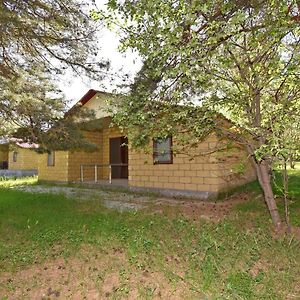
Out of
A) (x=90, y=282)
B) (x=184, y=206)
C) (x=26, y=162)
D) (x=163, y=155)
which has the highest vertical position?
(x=163, y=155)

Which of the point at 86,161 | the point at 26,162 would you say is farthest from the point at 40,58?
the point at 26,162

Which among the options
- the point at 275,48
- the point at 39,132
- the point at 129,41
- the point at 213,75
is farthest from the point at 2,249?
the point at 275,48

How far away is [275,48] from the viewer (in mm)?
4113

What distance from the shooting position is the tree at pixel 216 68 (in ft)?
12.2

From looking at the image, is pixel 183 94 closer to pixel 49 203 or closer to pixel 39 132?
pixel 39 132

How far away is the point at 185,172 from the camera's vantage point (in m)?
9.85

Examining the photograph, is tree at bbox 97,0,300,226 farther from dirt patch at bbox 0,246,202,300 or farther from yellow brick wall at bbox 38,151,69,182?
yellow brick wall at bbox 38,151,69,182

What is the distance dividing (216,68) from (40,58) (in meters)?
4.53

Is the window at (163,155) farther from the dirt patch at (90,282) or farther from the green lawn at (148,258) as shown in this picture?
the dirt patch at (90,282)

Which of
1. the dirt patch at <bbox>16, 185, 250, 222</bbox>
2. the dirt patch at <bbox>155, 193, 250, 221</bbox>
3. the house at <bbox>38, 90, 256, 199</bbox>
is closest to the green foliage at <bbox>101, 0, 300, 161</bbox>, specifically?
the house at <bbox>38, 90, 256, 199</bbox>

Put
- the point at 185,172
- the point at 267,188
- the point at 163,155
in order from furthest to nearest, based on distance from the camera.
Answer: the point at 163,155
the point at 185,172
the point at 267,188

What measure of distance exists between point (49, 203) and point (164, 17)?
690 cm

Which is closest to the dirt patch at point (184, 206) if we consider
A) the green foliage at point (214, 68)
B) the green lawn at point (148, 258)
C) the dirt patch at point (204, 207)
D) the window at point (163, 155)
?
the dirt patch at point (204, 207)

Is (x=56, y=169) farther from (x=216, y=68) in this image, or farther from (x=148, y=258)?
(x=216, y=68)
